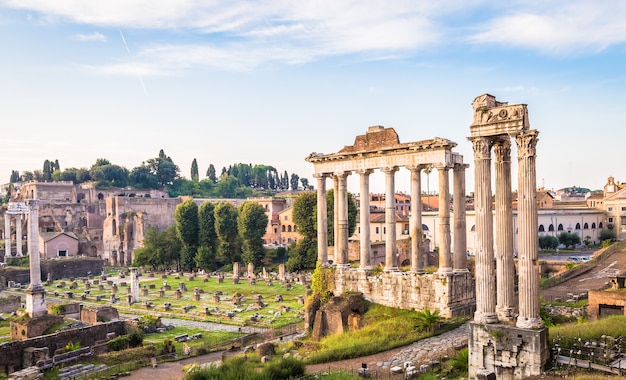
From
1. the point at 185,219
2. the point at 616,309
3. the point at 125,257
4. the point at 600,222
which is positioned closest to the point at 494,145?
the point at 616,309

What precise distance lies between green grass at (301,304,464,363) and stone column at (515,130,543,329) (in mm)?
6361

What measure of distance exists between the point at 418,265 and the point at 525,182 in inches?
384

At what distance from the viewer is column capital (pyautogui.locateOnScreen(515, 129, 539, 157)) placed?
43.9 feet

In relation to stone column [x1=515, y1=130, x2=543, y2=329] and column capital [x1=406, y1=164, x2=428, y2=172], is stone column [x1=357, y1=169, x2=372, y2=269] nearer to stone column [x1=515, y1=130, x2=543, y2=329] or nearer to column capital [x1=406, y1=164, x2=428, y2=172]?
column capital [x1=406, y1=164, x2=428, y2=172]

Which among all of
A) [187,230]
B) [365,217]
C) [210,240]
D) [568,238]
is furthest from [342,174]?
[568,238]

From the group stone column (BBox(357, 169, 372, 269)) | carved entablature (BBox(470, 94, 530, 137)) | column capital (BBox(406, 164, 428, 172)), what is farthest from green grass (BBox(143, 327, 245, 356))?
carved entablature (BBox(470, 94, 530, 137))

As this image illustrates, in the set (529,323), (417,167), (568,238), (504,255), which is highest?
(417,167)

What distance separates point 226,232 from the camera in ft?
191

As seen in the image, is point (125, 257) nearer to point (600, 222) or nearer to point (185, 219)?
point (185, 219)

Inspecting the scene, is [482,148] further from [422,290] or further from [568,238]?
[568,238]

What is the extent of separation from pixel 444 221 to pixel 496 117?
27.7 ft

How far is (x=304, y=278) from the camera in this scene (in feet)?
157

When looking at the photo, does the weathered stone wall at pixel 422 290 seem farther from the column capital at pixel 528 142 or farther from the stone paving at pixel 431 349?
the column capital at pixel 528 142

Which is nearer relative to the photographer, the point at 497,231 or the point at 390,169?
the point at 497,231
